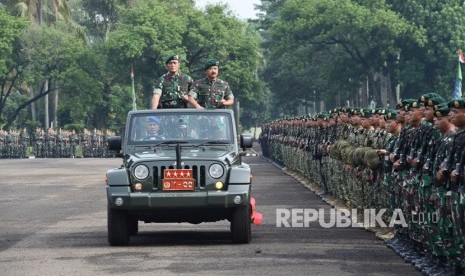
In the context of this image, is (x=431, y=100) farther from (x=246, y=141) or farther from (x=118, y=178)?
(x=118, y=178)

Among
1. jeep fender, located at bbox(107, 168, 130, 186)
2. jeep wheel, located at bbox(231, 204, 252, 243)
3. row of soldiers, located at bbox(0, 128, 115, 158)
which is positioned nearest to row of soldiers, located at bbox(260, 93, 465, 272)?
jeep wheel, located at bbox(231, 204, 252, 243)

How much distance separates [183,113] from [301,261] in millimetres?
4098

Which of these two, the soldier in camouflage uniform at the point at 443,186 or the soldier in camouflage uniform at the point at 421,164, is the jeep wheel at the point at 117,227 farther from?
the soldier in camouflage uniform at the point at 443,186

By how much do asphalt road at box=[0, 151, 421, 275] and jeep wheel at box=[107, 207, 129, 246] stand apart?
180 mm

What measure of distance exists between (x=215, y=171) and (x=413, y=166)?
3017mm

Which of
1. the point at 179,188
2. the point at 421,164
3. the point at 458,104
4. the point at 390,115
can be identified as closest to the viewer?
the point at 458,104

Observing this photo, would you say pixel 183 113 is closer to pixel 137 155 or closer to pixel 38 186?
pixel 137 155

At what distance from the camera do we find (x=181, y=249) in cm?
1589

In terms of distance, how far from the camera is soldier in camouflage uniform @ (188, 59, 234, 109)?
1883cm

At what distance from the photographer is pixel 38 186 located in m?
35.1

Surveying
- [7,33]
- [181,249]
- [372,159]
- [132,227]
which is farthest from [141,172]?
[7,33]

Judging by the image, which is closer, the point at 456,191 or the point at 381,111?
the point at 456,191

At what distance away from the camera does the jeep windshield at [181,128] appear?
17.5 meters

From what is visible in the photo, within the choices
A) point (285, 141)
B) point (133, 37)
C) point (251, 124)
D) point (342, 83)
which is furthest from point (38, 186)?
point (251, 124)
